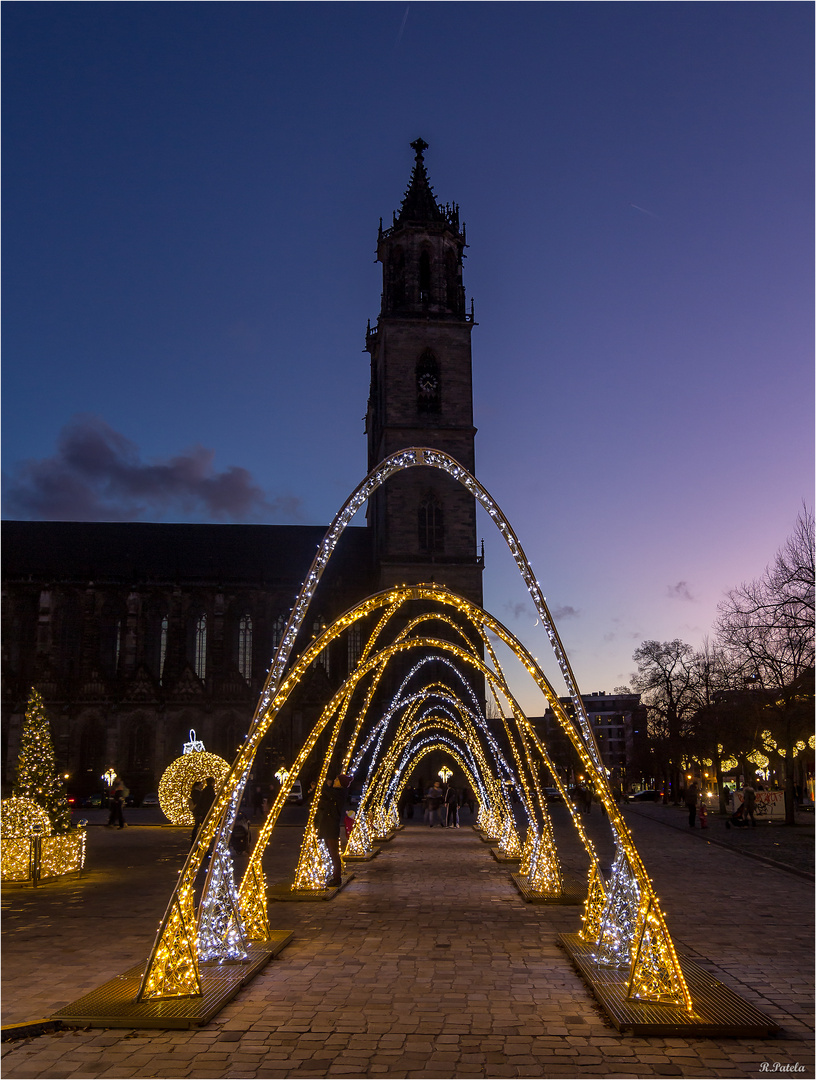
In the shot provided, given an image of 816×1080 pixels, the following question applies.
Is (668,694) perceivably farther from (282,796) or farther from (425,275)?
(282,796)

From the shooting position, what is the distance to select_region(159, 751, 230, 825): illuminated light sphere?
28.5m

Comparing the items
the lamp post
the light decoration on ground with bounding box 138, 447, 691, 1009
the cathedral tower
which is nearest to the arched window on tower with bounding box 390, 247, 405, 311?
the cathedral tower

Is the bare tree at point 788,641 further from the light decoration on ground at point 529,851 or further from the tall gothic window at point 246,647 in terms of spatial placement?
the tall gothic window at point 246,647

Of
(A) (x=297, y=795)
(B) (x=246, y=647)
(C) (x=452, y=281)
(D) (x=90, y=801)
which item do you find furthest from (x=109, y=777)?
(C) (x=452, y=281)

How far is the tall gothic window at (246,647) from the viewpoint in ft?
191

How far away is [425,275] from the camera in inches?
2196

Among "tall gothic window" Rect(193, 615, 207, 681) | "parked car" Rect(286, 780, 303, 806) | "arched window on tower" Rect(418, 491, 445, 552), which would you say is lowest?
"parked car" Rect(286, 780, 303, 806)

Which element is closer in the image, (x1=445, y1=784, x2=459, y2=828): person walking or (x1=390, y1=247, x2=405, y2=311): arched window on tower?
(x1=445, y1=784, x2=459, y2=828): person walking

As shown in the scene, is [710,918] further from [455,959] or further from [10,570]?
[10,570]

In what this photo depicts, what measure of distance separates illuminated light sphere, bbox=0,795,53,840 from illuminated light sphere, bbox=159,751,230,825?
37.9ft

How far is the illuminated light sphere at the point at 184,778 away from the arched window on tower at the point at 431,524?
79.3ft

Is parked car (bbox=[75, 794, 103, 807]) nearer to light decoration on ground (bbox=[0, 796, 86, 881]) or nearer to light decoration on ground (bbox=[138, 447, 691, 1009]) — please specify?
light decoration on ground (bbox=[0, 796, 86, 881])

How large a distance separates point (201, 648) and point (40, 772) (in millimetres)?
42791

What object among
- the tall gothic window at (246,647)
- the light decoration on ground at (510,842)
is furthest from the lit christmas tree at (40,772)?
the tall gothic window at (246,647)
